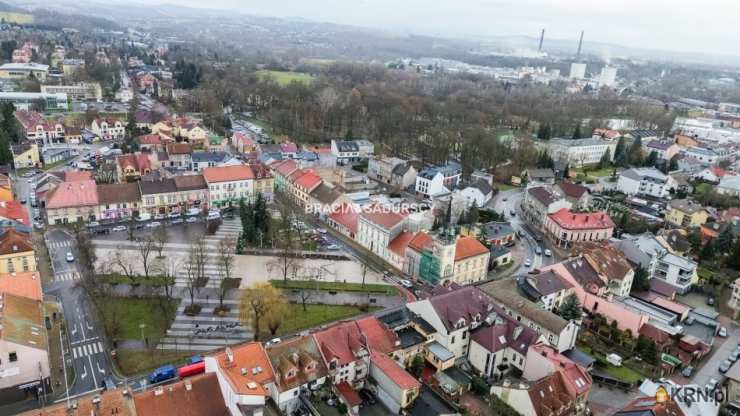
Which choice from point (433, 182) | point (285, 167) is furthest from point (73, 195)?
point (433, 182)

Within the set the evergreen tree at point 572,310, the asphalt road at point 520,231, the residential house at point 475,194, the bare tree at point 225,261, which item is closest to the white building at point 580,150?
the asphalt road at point 520,231

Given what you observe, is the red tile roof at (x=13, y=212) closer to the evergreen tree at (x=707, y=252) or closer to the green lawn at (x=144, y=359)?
the green lawn at (x=144, y=359)

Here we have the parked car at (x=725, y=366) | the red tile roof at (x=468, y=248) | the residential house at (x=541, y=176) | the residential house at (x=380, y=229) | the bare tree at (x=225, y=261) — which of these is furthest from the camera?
the residential house at (x=541, y=176)

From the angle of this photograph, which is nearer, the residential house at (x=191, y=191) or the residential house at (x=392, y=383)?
the residential house at (x=392, y=383)

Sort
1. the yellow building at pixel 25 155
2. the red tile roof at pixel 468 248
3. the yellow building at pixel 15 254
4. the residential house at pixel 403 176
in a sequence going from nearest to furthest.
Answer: the yellow building at pixel 15 254 < the red tile roof at pixel 468 248 < the yellow building at pixel 25 155 < the residential house at pixel 403 176

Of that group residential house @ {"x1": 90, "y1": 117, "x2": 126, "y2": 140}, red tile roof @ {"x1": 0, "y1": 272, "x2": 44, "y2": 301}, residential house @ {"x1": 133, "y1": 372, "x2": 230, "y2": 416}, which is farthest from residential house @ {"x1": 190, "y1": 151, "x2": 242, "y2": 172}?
residential house @ {"x1": 133, "y1": 372, "x2": 230, "y2": 416}

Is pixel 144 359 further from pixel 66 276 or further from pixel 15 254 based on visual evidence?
pixel 15 254
